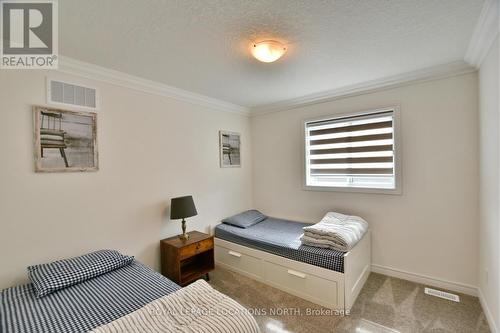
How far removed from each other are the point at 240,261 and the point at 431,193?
2.36 m

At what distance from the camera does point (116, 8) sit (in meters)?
1.40

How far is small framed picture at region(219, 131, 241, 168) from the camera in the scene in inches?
138

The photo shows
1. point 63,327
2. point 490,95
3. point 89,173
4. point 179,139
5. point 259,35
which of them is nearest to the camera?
point 63,327

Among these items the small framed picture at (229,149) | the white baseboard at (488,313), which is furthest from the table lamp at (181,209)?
the white baseboard at (488,313)

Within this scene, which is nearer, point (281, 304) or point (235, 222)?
point (281, 304)

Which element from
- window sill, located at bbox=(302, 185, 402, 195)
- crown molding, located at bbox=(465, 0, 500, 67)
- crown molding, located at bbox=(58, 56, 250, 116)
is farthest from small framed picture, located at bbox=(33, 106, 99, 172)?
crown molding, located at bbox=(465, 0, 500, 67)

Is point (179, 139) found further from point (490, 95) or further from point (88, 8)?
point (490, 95)

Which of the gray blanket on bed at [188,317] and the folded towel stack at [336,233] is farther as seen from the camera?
the folded towel stack at [336,233]

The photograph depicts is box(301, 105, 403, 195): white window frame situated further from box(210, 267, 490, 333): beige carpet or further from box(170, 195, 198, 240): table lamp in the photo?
box(170, 195, 198, 240): table lamp

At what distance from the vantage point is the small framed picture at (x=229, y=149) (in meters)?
3.50

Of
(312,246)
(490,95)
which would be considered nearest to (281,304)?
(312,246)

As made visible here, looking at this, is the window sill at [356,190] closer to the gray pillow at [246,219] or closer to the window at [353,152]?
the window at [353,152]

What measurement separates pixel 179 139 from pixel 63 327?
210 centimetres

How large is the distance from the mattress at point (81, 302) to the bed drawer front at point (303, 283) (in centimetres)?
124
